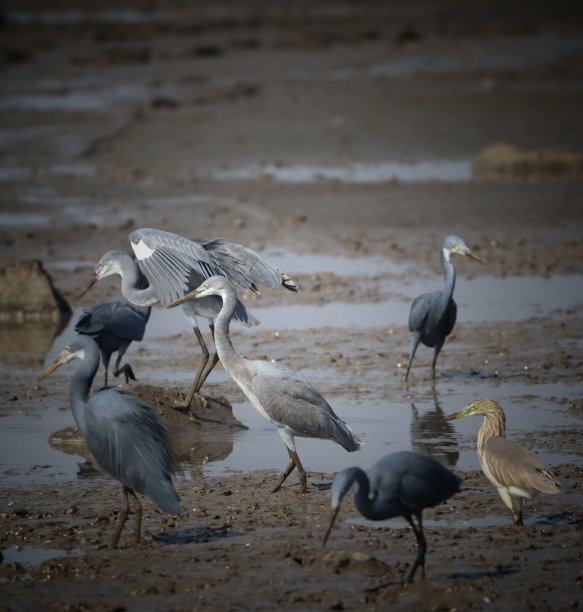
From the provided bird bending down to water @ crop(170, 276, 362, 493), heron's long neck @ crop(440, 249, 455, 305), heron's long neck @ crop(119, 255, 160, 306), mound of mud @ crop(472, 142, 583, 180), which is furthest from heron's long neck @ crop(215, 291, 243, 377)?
mound of mud @ crop(472, 142, 583, 180)

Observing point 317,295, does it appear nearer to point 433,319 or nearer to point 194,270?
point 433,319

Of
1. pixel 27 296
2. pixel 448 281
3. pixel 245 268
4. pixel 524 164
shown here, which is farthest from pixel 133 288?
pixel 524 164

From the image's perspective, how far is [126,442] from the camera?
615 cm

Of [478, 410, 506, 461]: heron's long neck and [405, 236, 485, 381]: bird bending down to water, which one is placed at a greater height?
[405, 236, 485, 381]: bird bending down to water

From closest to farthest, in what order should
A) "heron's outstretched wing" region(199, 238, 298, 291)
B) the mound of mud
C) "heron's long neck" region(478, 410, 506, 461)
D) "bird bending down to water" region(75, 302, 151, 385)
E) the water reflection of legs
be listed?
"heron's long neck" region(478, 410, 506, 461)
the water reflection of legs
"heron's outstretched wing" region(199, 238, 298, 291)
"bird bending down to water" region(75, 302, 151, 385)
the mound of mud

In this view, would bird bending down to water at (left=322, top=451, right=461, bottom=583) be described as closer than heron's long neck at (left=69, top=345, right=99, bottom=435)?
Yes

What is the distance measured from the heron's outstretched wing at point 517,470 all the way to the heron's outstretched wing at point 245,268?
2.94 m

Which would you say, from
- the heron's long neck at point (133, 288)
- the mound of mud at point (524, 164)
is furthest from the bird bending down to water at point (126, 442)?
the mound of mud at point (524, 164)

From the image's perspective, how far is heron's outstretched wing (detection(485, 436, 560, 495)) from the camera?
594cm

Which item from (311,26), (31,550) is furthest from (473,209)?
(311,26)

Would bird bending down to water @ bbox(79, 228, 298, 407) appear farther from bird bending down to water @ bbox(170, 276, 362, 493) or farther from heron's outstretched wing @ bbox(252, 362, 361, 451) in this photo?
heron's outstretched wing @ bbox(252, 362, 361, 451)

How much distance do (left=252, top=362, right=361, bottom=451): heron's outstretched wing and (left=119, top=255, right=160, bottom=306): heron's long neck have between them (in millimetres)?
2156

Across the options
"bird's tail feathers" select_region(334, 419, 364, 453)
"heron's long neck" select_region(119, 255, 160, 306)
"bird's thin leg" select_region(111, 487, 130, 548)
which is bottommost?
"bird's thin leg" select_region(111, 487, 130, 548)

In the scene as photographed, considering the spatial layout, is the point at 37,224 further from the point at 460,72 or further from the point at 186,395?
the point at 460,72
